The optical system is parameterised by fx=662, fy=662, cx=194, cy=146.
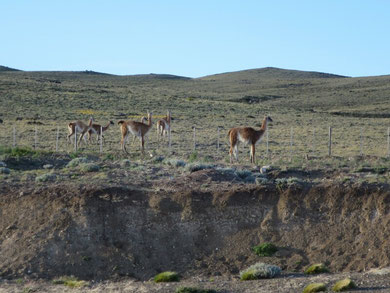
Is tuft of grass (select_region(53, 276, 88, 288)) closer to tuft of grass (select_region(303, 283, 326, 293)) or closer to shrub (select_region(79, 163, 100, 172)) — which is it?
tuft of grass (select_region(303, 283, 326, 293))

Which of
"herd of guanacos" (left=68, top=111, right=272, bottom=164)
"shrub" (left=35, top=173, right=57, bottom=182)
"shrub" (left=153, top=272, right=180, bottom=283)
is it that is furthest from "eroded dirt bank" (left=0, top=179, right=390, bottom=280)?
"herd of guanacos" (left=68, top=111, right=272, bottom=164)

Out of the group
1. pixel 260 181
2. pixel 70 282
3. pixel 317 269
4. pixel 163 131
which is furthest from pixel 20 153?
pixel 317 269

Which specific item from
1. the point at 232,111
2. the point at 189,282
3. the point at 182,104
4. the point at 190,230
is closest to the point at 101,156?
the point at 190,230

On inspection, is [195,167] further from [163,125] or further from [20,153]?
[163,125]

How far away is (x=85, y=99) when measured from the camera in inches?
2751

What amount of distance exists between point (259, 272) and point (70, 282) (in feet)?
12.7

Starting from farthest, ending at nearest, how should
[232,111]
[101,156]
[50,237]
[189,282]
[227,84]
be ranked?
[227,84], [232,111], [101,156], [50,237], [189,282]

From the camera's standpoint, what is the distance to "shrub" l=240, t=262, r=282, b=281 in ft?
44.6

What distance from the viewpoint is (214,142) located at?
1471 inches

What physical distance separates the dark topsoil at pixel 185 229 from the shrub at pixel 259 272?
0.69 m

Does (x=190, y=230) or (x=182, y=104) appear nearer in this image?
(x=190, y=230)

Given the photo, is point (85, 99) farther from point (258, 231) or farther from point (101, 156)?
point (258, 231)

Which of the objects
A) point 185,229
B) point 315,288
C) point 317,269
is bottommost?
point 317,269

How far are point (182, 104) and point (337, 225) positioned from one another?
54.4 metres
